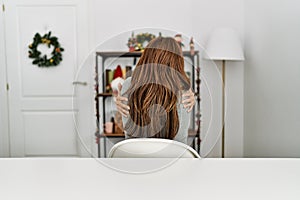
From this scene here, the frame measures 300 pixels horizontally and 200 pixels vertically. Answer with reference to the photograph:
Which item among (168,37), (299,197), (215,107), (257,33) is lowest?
(299,197)

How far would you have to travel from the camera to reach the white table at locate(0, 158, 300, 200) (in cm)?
71

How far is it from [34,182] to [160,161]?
0.88 ft

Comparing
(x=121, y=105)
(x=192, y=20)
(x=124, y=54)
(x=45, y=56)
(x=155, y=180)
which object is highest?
(x=192, y=20)

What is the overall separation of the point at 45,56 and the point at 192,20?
1.22 metres

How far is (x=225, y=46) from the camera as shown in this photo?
242cm

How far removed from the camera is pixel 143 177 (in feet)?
2.40

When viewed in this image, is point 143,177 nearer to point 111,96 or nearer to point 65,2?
point 111,96

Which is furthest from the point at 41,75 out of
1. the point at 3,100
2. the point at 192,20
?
the point at 192,20

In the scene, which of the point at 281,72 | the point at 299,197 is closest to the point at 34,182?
the point at 299,197

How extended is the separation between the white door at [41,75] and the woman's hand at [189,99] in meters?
2.12

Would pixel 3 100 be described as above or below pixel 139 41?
below

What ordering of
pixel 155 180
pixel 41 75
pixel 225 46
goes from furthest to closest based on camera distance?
pixel 41 75, pixel 225 46, pixel 155 180

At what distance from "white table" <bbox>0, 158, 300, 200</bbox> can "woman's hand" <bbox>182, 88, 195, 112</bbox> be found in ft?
0.40

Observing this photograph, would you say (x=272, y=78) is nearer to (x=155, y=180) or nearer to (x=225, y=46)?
(x=225, y=46)
